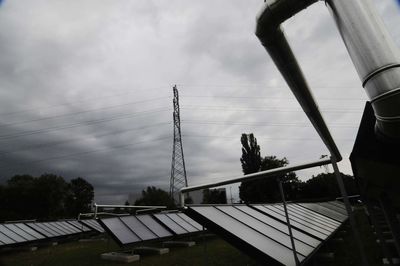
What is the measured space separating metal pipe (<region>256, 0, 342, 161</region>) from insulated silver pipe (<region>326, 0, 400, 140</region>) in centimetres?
57

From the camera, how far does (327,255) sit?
618cm

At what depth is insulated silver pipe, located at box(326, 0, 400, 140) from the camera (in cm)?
180

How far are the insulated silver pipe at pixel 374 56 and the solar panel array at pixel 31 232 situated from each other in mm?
12912

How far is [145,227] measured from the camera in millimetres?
8875

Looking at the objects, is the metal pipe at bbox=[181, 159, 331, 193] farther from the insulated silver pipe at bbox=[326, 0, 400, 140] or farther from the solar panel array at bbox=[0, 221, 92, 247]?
the solar panel array at bbox=[0, 221, 92, 247]

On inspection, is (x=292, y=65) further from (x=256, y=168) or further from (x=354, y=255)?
(x=256, y=168)

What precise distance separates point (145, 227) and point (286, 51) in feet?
25.2

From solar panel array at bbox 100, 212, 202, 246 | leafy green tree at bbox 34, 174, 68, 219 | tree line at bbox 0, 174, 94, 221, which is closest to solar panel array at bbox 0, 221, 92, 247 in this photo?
solar panel array at bbox 100, 212, 202, 246

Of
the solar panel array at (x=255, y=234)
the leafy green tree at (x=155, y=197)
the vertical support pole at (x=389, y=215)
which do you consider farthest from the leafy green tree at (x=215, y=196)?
the leafy green tree at (x=155, y=197)

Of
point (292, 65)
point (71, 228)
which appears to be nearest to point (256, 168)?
point (71, 228)

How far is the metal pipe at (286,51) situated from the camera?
290 cm

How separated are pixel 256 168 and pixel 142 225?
3996 centimetres

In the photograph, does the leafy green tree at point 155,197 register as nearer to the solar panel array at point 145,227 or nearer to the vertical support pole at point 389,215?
the solar panel array at point 145,227

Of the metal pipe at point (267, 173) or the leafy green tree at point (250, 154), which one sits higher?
the leafy green tree at point (250, 154)
